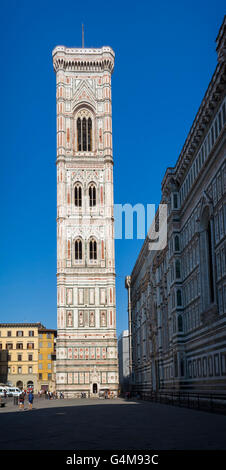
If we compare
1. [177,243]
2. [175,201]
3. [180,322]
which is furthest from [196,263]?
[175,201]

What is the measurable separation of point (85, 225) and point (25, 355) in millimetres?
41303

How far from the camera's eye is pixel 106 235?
86438 millimetres

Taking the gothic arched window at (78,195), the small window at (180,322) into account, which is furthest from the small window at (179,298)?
the gothic arched window at (78,195)

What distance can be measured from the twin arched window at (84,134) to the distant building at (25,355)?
42729mm

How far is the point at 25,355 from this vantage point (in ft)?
384

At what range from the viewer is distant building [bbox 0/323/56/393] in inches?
4560

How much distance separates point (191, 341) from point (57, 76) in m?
60.0

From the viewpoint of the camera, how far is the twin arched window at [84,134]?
90500 millimetres

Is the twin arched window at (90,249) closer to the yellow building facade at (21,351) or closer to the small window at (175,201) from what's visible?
the yellow building facade at (21,351)

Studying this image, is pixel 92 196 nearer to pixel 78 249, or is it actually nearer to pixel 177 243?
pixel 78 249

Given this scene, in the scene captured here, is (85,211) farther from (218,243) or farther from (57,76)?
(218,243)

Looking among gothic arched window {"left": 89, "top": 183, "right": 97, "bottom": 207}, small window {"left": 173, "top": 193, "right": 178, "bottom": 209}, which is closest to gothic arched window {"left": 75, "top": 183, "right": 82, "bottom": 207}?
gothic arched window {"left": 89, "top": 183, "right": 97, "bottom": 207}

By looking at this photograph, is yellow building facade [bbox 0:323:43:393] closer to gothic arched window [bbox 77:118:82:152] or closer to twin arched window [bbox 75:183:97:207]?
twin arched window [bbox 75:183:97:207]
